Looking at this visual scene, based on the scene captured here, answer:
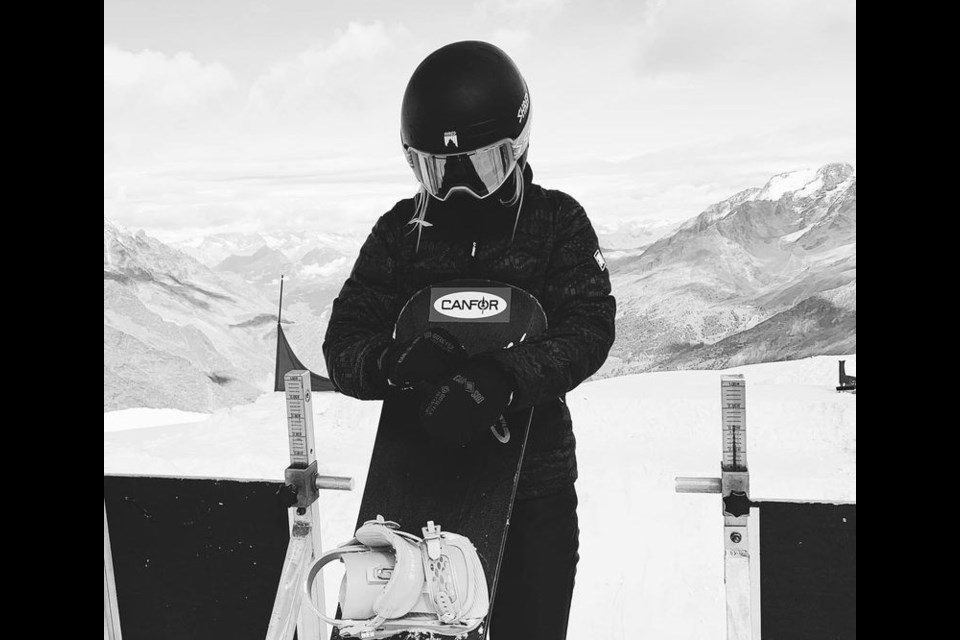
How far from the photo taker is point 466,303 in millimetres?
1519

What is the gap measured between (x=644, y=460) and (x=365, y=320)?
4335mm

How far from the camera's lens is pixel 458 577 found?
1.33m

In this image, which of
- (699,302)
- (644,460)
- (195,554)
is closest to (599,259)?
(195,554)

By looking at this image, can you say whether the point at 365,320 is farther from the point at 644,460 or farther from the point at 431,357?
the point at 644,460

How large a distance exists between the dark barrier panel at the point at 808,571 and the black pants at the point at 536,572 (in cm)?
53

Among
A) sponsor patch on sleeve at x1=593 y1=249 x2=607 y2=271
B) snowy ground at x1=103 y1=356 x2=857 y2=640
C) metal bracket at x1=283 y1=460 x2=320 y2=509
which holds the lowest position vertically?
snowy ground at x1=103 y1=356 x2=857 y2=640

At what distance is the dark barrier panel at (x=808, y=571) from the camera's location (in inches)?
68.7

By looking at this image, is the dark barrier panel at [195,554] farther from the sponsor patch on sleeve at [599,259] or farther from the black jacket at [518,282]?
the sponsor patch on sleeve at [599,259]

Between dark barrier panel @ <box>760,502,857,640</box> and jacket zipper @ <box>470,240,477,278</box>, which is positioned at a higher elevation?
jacket zipper @ <box>470,240,477,278</box>

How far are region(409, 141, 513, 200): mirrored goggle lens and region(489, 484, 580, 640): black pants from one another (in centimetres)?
62

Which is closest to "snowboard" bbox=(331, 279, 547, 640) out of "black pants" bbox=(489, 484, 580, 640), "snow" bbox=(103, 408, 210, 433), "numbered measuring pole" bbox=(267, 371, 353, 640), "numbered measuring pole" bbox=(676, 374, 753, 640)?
"black pants" bbox=(489, 484, 580, 640)

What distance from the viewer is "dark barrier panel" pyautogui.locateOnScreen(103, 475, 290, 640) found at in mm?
2018

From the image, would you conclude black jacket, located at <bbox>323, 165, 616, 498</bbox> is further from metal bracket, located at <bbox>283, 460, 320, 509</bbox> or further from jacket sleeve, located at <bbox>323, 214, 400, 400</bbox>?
metal bracket, located at <bbox>283, 460, 320, 509</bbox>

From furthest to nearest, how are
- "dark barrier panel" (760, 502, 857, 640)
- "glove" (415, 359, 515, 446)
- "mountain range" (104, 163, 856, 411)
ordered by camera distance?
"mountain range" (104, 163, 856, 411) → "dark barrier panel" (760, 502, 857, 640) → "glove" (415, 359, 515, 446)
